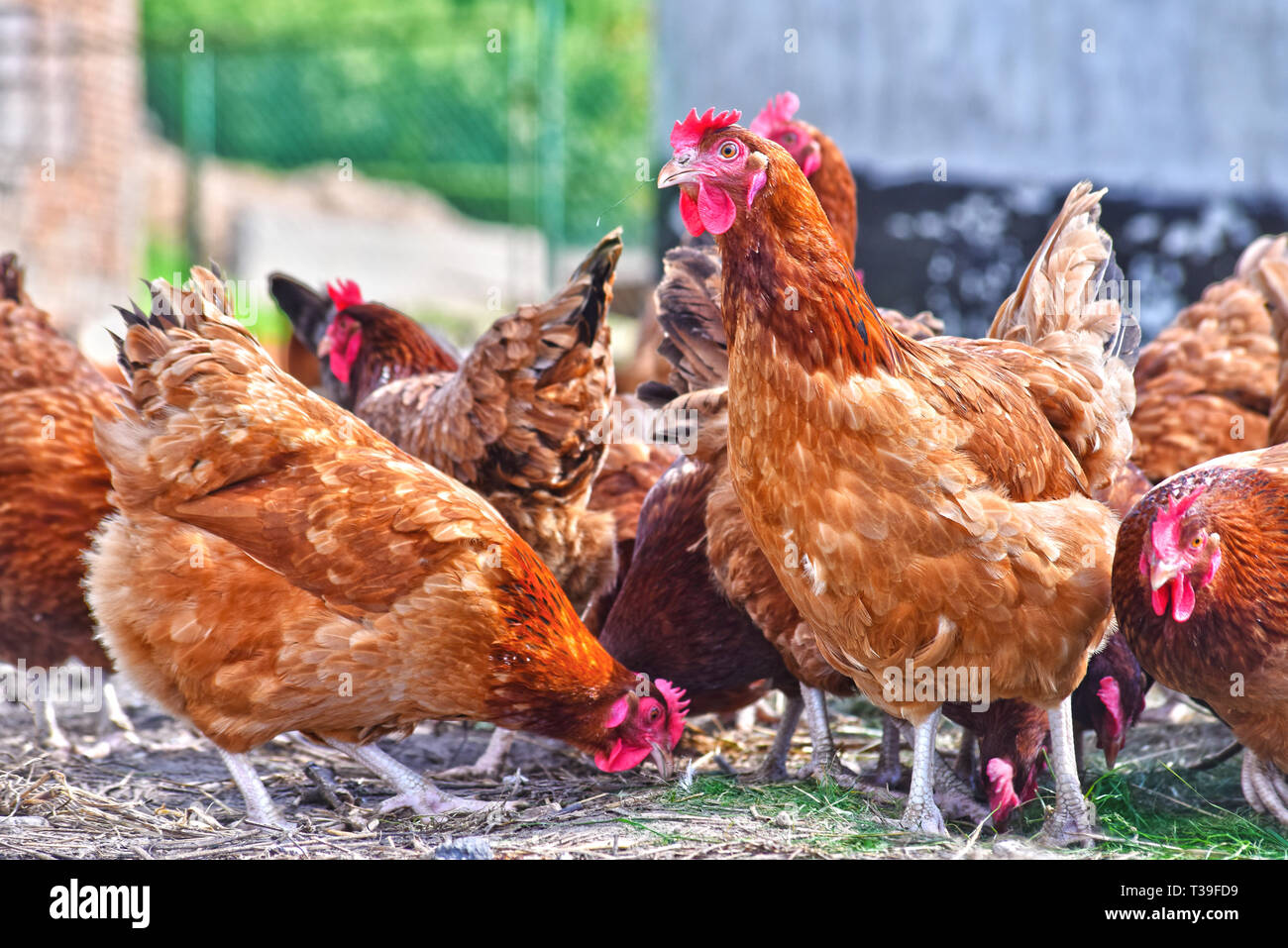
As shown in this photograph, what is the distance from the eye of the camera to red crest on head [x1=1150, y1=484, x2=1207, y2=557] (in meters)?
2.81

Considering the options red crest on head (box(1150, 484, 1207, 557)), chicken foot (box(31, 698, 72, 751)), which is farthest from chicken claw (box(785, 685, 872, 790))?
chicken foot (box(31, 698, 72, 751))

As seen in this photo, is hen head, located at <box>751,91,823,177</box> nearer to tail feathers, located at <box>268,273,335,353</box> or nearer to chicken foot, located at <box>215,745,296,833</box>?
tail feathers, located at <box>268,273,335,353</box>

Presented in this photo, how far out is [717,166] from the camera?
2.74 metres

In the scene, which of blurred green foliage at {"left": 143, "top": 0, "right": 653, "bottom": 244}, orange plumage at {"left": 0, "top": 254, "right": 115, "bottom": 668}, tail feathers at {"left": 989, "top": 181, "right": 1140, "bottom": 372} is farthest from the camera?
blurred green foliage at {"left": 143, "top": 0, "right": 653, "bottom": 244}

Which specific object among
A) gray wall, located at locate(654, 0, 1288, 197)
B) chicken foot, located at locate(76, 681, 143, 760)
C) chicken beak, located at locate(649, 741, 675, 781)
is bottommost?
chicken foot, located at locate(76, 681, 143, 760)

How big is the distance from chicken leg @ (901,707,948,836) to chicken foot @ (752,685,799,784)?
0.54 meters

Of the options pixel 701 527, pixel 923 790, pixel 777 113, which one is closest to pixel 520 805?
pixel 701 527

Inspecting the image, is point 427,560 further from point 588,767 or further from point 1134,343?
point 1134,343

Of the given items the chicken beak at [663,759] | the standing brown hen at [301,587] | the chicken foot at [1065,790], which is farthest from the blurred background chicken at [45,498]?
the chicken foot at [1065,790]

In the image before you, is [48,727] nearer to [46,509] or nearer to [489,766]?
[46,509]

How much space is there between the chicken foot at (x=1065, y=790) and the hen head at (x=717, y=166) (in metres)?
1.52

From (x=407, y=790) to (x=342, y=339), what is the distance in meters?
2.22
